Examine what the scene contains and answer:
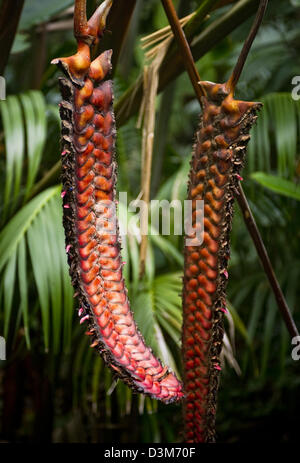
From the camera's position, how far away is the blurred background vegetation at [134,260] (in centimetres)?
78

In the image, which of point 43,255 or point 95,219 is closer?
point 95,219

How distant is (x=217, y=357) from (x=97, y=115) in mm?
169

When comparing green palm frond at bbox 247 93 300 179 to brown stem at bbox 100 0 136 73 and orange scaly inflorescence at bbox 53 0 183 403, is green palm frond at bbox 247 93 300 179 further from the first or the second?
orange scaly inflorescence at bbox 53 0 183 403

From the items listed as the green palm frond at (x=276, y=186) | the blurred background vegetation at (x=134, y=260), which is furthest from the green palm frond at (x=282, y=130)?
the green palm frond at (x=276, y=186)

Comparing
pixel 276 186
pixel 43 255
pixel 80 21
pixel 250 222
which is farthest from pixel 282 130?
pixel 80 21

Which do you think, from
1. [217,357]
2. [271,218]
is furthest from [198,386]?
[271,218]

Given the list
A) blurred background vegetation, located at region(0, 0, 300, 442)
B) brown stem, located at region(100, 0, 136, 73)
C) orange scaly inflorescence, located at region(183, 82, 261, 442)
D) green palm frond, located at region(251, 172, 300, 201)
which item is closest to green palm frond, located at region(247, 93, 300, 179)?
blurred background vegetation, located at region(0, 0, 300, 442)

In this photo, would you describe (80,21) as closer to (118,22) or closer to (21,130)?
(118,22)

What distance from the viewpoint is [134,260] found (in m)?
0.84

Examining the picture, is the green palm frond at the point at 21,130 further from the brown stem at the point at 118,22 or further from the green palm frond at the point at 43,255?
the brown stem at the point at 118,22

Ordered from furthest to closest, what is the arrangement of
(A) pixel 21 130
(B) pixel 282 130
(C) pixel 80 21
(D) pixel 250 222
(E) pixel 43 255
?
(B) pixel 282 130 → (A) pixel 21 130 → (E) pixel 43 255 → (D) pixel 250 222 → (C) pixel 80 21

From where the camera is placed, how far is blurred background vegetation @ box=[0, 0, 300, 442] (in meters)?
0.78

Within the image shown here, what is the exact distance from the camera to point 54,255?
805 millimetres

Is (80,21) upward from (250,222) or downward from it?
upward
